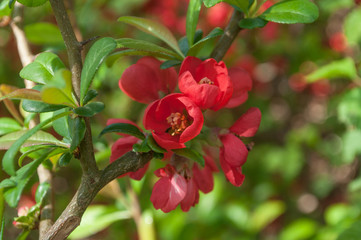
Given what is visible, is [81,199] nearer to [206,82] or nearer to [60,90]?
[60,90]

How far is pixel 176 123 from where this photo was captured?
0.69m

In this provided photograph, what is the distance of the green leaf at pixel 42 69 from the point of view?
0.62 metres

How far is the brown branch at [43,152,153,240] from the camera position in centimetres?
58

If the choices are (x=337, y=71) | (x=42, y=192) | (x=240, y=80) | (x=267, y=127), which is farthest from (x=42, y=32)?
(x=267, y=127)

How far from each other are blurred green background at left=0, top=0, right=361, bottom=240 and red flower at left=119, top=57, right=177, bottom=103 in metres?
0.41

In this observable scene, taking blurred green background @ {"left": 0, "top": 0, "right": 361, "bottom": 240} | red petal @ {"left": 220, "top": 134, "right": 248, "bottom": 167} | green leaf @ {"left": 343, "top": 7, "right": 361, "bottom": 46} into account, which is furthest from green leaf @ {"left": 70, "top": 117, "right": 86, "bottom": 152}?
green leaf @ {"left": 343, "top": 7, "right": 361, "bottom": 46}

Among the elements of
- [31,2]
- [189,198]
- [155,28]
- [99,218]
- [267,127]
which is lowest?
[267,127]

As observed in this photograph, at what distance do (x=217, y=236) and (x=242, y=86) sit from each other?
1.03 meters

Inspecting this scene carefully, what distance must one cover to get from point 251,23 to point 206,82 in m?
0.14

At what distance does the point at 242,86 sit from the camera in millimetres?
752

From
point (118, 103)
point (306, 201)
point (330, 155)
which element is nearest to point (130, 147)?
point (118, 103)

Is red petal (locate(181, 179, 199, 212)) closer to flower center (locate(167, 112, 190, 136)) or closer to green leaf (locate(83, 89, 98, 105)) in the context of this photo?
flower center (locate(167, 112, 190, 136))

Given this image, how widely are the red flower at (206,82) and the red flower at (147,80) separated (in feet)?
0.31

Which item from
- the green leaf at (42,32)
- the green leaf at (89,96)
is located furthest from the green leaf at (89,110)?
the green leaf at (42,32)
